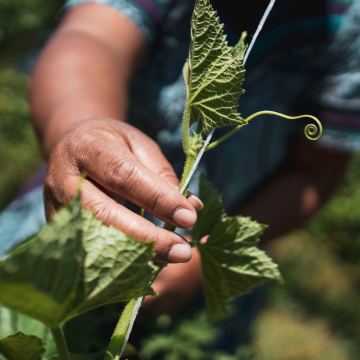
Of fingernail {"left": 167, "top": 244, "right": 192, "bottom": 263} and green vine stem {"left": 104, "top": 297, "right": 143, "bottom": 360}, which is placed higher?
fingernail {"left": 167, "top": 244, "right": 192, "bottom": 263}

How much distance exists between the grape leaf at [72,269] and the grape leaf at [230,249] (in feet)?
0.54

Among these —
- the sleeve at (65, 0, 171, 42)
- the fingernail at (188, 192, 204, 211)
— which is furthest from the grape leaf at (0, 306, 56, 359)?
the sleeve at (65, 0, 171, 42)

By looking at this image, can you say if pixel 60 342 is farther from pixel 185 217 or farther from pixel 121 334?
pixel 185 217

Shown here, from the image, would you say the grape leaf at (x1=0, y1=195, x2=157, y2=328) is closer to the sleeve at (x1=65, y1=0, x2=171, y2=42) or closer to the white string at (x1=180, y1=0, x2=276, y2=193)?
the white string at (x1=180, y1=0, x2=276, y2=193)

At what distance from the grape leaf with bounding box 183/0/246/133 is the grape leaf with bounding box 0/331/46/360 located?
0.25 meters

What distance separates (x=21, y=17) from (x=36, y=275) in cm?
333

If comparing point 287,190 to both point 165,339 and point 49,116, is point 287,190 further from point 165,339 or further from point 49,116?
point 49,116

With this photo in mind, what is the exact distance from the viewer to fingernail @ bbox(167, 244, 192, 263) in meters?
0.39

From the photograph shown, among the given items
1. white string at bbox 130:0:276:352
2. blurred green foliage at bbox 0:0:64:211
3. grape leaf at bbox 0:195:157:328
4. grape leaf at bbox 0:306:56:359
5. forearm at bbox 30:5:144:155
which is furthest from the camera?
blurred green foliage at bbox 0:0:64:211

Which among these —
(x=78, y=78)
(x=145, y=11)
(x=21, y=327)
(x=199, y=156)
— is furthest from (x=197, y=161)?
(x=145, y=11)

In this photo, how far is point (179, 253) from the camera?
40 cm

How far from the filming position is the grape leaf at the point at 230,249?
17.3 inches

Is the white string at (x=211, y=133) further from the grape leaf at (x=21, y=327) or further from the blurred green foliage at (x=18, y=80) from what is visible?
the blurred green foliage at (x=18, y=80)

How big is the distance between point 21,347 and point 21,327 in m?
0.16
